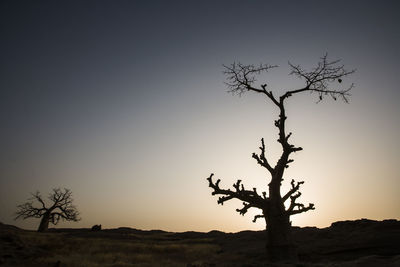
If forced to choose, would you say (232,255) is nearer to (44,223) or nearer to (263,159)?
(263,159)

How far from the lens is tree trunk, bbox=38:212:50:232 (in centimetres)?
3897

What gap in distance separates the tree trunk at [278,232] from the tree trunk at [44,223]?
36254 millimetres

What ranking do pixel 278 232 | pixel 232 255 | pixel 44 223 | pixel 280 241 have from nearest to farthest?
pixel 280 241 → pixel 278 232 → pixel 232 255 → pixel 44 223

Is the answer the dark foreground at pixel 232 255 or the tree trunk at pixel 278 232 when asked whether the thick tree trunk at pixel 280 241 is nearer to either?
the tree trunk at pixel 278 232

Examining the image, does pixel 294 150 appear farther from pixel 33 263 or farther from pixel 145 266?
pixel 33 263

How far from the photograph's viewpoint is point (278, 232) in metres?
13.7

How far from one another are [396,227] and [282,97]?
13527 millimetres

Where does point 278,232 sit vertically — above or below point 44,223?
below

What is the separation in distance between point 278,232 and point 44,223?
1460 inches

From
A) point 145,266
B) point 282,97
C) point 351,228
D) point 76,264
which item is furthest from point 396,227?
point 76,264

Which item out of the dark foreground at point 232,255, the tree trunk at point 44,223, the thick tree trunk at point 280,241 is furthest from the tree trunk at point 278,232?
the tree trunk at point 44,223

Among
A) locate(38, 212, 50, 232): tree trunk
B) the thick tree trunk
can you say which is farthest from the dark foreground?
locate(38, 212, 50, 232): tree trunk

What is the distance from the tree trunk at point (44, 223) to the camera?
1534 inches

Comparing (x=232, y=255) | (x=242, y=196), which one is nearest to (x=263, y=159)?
(x=242, y=196)
